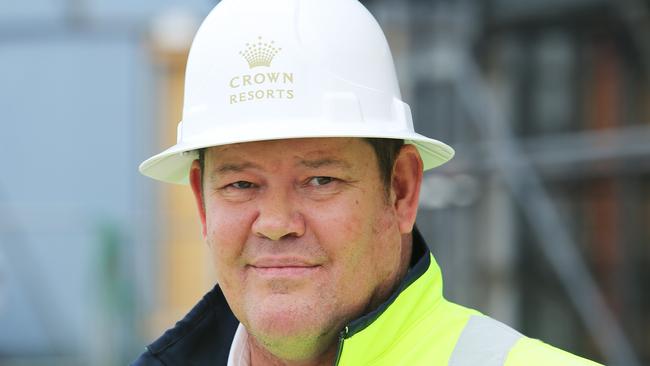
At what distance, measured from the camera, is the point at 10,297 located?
9555mm

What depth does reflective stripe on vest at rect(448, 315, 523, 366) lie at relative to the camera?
1942 mm

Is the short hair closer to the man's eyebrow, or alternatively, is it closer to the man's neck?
the man's eyebrow

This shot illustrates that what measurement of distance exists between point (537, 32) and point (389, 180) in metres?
4.77

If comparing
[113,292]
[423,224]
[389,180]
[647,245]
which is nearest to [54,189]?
[113,292]

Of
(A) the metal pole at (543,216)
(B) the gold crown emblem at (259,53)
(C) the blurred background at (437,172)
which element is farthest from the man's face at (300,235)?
(A) the metal pole at (543,216)

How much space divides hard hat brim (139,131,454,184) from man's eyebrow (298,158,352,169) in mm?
45

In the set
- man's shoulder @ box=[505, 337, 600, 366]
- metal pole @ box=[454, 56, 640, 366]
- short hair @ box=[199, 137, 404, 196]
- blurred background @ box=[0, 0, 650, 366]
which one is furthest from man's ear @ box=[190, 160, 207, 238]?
metal pole @ box=[454, 56, 640, 366]

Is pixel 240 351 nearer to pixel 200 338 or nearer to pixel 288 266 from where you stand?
pixel 200 338

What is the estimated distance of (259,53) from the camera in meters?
A: 2.15

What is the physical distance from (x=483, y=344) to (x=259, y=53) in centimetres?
66

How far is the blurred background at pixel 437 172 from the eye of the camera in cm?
633

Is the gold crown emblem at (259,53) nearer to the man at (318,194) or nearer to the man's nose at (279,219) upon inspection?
the man at (318,194)

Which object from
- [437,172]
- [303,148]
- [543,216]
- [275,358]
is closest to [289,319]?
[275,358]

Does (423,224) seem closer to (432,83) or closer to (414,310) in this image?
(432,83)
